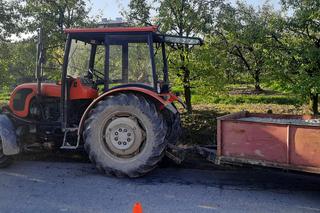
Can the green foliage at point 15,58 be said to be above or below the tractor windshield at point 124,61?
above

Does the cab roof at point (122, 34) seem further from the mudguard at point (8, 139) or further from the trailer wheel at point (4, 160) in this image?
the trailer wheel at point (4, 160)

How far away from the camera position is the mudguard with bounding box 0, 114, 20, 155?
20.0 ft

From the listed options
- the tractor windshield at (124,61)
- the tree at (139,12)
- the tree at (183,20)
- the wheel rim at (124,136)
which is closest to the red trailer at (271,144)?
the wheel rim at (124,136)

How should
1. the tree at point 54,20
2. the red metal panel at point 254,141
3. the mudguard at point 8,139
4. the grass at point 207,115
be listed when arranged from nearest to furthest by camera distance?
the red metal panel at point 254,141
the mudguard at point 8,139
the grass at point 207,115
the tree at point 54,20

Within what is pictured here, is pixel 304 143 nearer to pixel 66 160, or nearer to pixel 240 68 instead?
pixel 66 160

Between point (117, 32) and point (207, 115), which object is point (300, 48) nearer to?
point (207, 115)

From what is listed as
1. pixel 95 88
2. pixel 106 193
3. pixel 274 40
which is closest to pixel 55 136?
pixel 95 88

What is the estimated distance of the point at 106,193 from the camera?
5195mm

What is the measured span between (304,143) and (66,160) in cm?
436

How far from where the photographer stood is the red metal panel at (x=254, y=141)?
4.88 m

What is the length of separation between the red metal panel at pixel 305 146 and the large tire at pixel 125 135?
2.00m

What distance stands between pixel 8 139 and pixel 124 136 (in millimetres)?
2000

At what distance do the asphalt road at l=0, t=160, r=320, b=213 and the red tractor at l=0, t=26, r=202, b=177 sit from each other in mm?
424

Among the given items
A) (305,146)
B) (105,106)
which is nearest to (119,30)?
(105,106)
